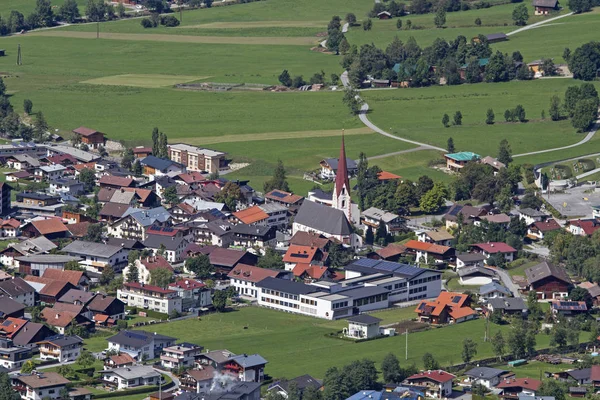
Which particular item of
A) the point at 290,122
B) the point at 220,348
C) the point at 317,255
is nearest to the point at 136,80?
the point at 290,122

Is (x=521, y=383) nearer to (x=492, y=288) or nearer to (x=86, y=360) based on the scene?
(x=492, y=288)

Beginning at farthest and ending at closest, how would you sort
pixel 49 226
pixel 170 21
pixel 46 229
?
1. pixel 170 21
2. pixel 49 226
3. pixel 46 229

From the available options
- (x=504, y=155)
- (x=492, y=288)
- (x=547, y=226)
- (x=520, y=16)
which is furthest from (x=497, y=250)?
(x=520, y=16)

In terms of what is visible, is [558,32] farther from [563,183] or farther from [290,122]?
[563,183]

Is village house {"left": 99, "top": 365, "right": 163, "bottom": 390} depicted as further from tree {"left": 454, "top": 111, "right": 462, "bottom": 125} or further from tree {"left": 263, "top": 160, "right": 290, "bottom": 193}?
tree {"left": 454, "top": 111, "right": 462, "bottom": 125}

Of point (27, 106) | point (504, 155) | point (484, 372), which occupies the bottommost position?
point (484, 372)

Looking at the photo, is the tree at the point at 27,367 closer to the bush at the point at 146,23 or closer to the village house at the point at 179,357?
the village house at the point at 179,357
